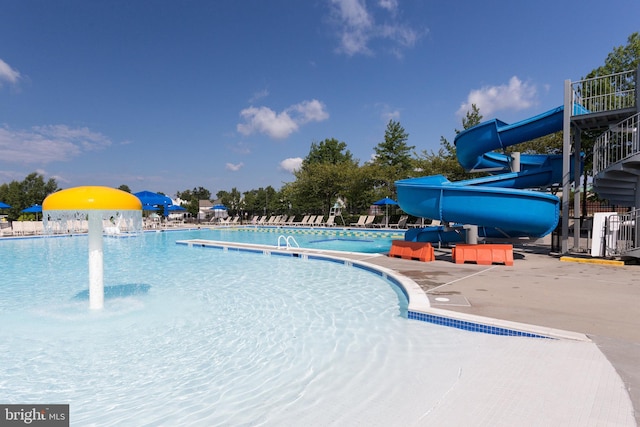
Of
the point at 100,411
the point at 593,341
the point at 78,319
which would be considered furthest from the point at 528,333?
the point at 78,319

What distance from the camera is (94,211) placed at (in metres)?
5.26

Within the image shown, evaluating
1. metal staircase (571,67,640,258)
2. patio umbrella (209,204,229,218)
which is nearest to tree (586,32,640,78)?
metal staircase (571,67,640,258)

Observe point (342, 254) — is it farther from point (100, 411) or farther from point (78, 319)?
point (100, 411)

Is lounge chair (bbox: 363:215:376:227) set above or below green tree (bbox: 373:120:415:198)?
below

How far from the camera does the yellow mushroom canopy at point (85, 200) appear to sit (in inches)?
199

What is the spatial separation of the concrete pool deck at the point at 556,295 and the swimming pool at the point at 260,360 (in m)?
0.47

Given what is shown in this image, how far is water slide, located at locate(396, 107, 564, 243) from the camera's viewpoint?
1004 centimetres

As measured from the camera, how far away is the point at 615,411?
246 cm

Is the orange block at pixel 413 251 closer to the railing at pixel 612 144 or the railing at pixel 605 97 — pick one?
the railing at pixel 612 144

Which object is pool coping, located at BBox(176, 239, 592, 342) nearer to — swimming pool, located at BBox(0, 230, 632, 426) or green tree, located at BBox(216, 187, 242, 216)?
swimming pool, located at BBox(0, 230, 632, 426)

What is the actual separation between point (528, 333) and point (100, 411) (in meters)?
4.40

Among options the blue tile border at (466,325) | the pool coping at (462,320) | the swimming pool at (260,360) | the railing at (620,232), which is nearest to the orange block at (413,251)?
the pool coping at (462,320)

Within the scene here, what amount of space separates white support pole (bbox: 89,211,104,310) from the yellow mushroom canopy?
32 cm

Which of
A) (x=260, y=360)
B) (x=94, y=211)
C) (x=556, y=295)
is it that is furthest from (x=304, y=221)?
(x=260, y=360)
